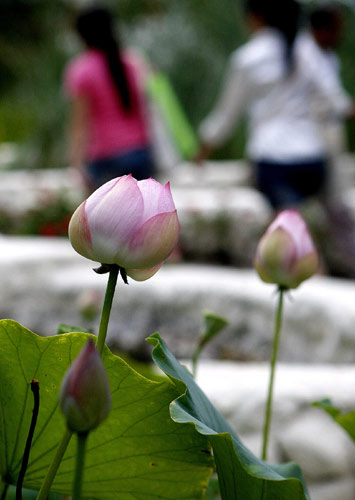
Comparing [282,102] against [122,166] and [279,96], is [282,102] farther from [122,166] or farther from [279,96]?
[122,166]

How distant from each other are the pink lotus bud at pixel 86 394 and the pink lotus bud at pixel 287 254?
356 mm

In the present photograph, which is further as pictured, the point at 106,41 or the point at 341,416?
the point at 106,41

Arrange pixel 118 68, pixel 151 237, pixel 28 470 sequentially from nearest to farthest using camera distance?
pixel 151 237 < pixel 28 470 < pixel 118 68

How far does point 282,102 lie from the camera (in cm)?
321

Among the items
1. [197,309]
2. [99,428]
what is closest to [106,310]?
[99,428]

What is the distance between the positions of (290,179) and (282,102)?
36 cm

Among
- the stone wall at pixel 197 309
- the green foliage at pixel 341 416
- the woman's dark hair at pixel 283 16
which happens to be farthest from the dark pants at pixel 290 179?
the green foliage at pixel 341 416

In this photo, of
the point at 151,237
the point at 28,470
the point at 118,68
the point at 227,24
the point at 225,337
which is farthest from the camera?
the point at 227,24

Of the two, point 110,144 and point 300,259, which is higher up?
point 300,259

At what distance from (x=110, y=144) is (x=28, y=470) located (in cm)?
297

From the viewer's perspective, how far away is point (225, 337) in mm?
1871

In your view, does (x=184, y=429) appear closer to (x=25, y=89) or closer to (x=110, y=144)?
(x=110, y=144)

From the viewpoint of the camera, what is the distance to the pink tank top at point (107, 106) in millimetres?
3297

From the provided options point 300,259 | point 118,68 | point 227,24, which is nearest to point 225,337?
point 300,259
